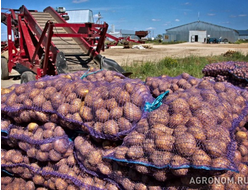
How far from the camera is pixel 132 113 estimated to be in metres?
2.69

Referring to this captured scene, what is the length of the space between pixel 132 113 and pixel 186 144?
70 centimetres

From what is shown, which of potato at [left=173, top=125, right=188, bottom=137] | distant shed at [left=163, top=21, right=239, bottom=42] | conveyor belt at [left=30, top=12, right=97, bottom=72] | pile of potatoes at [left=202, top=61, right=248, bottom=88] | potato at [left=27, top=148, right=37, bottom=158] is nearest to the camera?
potato at [left=173, top=125, right=188, bottom=137]

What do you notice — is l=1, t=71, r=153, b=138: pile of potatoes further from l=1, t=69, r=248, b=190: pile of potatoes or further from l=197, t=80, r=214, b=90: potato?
l=197, t=80, r=214, b=90: potato

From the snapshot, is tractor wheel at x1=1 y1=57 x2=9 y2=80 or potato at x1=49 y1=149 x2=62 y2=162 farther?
tractor wheel at x1=1 y1=57 x2=9 y2=80

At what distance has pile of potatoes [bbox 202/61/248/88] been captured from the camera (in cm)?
509

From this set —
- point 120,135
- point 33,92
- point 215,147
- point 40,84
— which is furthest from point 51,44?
point 215,147

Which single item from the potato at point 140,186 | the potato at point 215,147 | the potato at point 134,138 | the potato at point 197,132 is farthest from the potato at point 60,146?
the potato at point 215,147

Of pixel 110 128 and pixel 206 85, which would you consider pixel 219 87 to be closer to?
pixel 206 85

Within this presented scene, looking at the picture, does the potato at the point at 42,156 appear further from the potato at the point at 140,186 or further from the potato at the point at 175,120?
the potato at the point at 175,120

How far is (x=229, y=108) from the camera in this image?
8.86 feet

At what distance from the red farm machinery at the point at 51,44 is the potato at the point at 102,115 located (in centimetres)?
406

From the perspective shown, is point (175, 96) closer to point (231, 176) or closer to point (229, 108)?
point (229, 108)

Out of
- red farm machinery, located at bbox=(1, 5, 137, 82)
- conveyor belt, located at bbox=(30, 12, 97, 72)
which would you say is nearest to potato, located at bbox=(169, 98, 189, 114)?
red farm machinery, located at bbox=(1, 5, 137, 82)

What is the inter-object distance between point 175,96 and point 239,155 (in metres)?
0.86
